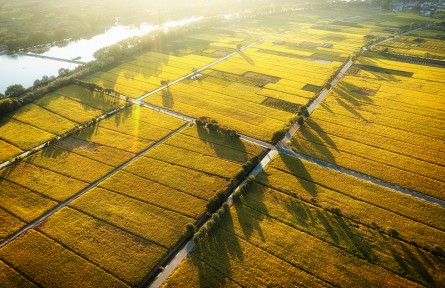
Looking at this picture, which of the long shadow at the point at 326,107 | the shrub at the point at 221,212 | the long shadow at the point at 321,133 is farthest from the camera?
the long shadow at the point at 326,107

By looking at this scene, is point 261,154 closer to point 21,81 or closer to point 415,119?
point 415,119

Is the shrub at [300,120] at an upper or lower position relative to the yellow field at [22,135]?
lower

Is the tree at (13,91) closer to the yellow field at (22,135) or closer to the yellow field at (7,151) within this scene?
the yellow field at (22,135)

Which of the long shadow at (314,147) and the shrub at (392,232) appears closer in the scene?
the shrub at (392,232)

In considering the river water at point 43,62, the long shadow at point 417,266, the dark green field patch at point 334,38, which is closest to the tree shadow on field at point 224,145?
the long shadow at point 417,266

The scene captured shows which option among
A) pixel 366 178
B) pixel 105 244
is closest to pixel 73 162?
pixel 105 244

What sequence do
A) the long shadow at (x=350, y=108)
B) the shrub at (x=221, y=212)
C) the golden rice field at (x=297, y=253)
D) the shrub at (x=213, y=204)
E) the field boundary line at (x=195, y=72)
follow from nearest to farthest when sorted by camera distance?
the golden rice field at (x=297, y=253), the shrub at (x=221, y=212), the shrub at (x=213, y=204), the long shadow at (x=350, y=108), the field boundary line at (x=195, y=72)

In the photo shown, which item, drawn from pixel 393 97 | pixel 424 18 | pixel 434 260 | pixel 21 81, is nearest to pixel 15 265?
pixel 434 260
